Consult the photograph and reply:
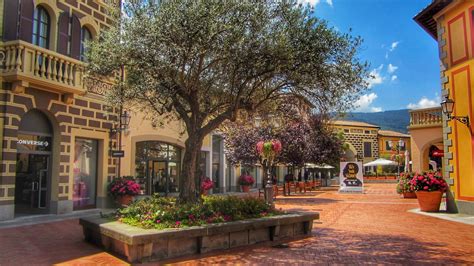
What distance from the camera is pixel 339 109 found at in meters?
9.97

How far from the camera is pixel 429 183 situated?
1405 cm

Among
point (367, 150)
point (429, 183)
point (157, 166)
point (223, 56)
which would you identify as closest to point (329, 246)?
point (223, 56)

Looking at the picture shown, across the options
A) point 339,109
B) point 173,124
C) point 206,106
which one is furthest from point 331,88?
point 173,124

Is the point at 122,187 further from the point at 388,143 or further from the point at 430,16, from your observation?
the point at 388,143

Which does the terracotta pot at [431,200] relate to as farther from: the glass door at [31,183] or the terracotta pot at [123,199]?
the glass door at [31,183]

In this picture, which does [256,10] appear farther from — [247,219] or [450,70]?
[450,70]

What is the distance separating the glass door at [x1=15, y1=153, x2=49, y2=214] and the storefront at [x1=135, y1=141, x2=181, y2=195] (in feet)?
16.5

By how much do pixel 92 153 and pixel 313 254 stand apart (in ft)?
36.3

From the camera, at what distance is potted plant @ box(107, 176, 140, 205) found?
15570mm

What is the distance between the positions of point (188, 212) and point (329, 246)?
309 centimetres

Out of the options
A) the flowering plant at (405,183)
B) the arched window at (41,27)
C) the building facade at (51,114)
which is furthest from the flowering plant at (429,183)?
the arched window at (41,27)

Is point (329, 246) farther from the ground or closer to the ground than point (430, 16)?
closer to the ground

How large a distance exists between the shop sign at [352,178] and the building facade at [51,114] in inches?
611

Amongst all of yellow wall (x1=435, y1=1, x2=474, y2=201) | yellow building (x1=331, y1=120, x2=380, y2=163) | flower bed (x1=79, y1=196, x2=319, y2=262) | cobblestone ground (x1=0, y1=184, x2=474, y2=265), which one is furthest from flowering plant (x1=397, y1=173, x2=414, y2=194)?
yellow building (x1=331, y1=120, x2=380, y2=163)
